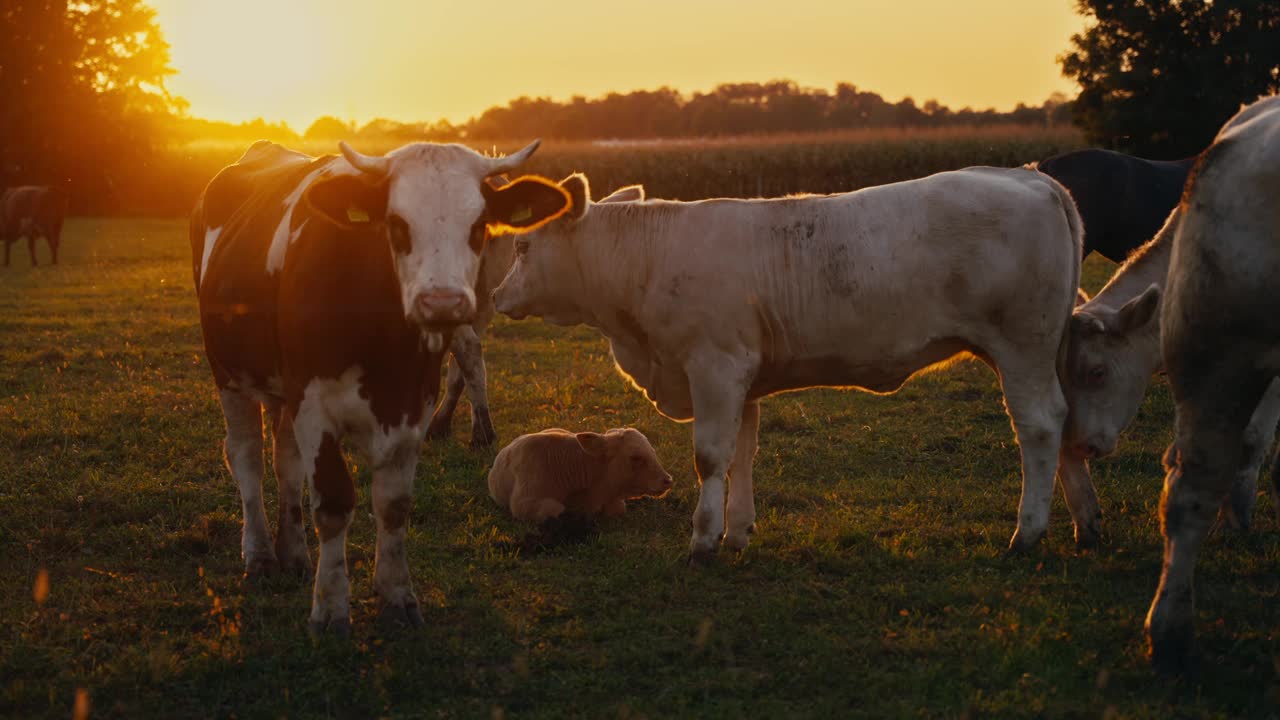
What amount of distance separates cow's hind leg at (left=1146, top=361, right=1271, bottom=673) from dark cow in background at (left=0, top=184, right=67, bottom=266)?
25.8 m

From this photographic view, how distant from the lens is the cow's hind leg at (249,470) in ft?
19.7

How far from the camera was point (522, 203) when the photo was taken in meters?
5.09

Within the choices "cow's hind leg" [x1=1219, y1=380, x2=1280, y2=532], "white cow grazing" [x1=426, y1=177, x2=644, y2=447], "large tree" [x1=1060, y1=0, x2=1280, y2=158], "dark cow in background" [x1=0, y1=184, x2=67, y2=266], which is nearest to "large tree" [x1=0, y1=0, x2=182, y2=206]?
"dark cow in background" [x1=0, y1=184, x2=67, y2=266]

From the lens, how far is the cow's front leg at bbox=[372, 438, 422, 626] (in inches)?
198

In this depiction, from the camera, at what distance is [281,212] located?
5.53 meters

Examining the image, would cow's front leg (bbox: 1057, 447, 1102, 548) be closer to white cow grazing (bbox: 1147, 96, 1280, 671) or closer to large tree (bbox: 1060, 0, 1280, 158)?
white cow grazing (bbox: 1147, 96, 1280, 671)

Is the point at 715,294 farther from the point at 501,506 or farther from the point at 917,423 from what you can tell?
the point at 917,423

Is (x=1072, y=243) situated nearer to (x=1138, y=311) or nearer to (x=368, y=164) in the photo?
(x=1138, y=311)

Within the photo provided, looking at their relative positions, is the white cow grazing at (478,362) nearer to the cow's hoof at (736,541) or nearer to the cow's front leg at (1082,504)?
the cow's hoof at (736,541)

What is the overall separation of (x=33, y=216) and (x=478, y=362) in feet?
68.8

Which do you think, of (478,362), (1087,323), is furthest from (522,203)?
(478,362)

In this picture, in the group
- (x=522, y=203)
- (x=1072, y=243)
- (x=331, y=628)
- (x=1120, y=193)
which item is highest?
(x=522, y=203)

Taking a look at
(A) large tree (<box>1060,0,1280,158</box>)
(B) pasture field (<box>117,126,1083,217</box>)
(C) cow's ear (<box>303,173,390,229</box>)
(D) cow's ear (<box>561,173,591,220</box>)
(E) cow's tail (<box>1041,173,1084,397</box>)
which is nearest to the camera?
(C) cow's ear (<box>303,173,390,229</box>)

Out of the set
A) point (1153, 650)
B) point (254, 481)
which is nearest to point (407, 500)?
point (254, 481)
